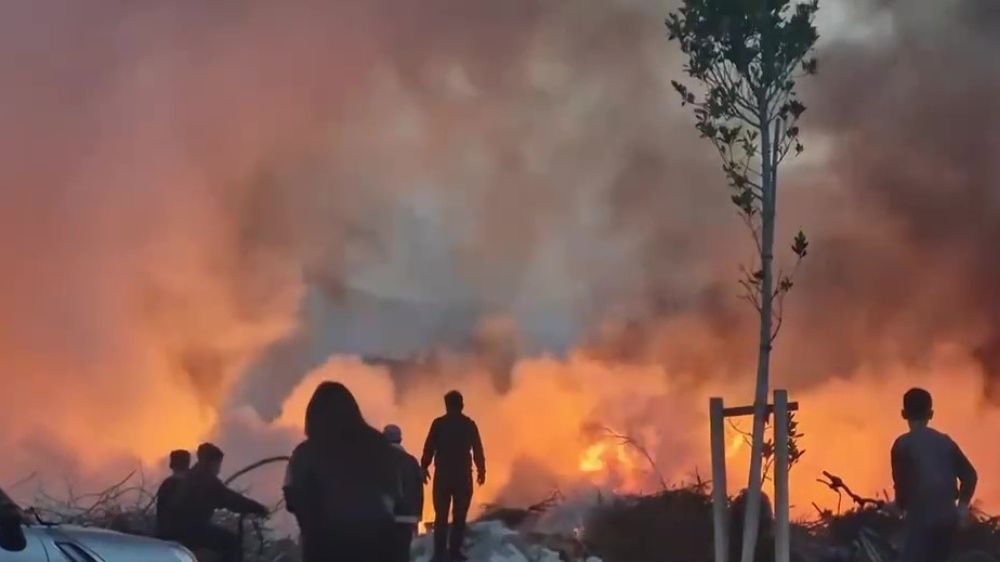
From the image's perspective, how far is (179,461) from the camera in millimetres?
11211

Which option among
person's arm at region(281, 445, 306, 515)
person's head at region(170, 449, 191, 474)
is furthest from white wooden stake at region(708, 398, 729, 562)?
person's head at region(170, 449, 191, 474)

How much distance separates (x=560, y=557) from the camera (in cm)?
1466

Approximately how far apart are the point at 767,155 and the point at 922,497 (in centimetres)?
350

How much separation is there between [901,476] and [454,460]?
5891mm

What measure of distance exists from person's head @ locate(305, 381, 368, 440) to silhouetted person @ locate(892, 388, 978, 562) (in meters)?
3.49

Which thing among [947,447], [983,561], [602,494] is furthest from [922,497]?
[602,494]

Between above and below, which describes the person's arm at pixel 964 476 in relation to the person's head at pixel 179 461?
below

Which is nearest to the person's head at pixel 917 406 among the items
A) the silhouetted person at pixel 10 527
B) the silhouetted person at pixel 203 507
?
the silhouetted person at pixel 203 507

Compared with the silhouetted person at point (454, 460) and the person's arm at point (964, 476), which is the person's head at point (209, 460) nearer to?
the silhouetted person at point (454, 460)

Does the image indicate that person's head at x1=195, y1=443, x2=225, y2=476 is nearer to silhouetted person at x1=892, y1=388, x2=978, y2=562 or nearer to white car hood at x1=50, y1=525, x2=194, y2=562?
white car hood at x1=50, y1=525, x2=194, y2=562

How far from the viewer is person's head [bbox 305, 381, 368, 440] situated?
8.12 meters

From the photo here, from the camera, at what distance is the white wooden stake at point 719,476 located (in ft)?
35.2

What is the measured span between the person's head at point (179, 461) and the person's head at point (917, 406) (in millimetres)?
5165

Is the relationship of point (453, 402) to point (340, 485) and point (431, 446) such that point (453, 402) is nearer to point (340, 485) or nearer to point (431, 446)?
point (431, 446)
